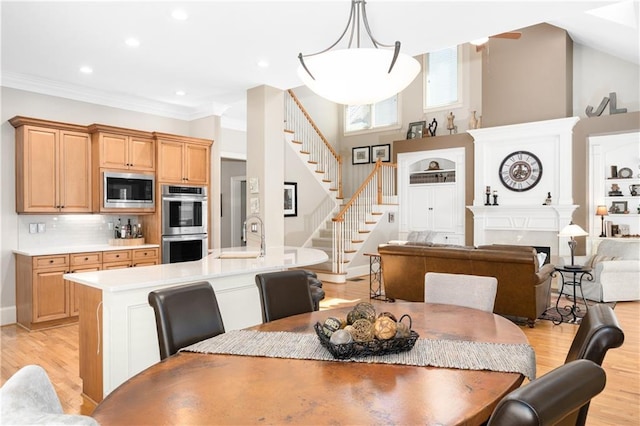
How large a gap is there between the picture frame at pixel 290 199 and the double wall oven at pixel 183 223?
264cm

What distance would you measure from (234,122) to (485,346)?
245 inches

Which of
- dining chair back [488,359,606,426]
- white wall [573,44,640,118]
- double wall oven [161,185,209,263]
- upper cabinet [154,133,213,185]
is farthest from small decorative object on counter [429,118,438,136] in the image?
dining chair back [488,359,606,426]

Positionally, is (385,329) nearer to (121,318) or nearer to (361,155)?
(121,318)

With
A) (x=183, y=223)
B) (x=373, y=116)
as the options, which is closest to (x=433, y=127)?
(x=373, y=116)

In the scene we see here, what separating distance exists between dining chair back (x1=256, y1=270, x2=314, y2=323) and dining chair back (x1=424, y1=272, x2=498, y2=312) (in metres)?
0.84

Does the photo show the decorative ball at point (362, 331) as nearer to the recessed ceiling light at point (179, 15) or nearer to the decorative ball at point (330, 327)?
the decorative ball at point (330, 327)

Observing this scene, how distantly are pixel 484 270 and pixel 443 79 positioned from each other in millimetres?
6321

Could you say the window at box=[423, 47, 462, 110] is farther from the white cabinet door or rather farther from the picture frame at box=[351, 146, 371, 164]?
the white cabinet door

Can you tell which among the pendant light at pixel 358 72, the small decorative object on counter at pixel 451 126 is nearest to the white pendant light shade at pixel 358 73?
the pendant light at pixel 358 72

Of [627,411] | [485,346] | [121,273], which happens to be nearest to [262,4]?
[121,273]

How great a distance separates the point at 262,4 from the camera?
10.5 feet

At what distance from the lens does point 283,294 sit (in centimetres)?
253

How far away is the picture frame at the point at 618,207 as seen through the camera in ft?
24.2

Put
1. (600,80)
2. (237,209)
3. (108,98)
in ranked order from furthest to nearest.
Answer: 1. (237,209)
2. (600,80)
3. (108,98)
